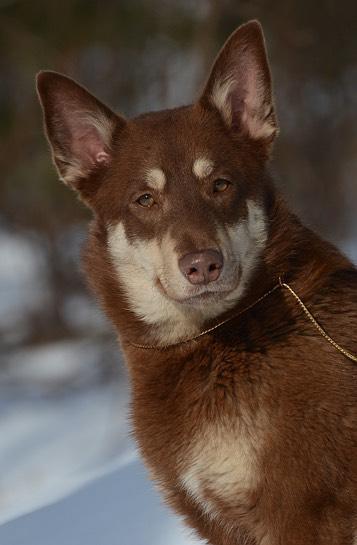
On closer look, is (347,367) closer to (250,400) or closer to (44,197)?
(250,400)

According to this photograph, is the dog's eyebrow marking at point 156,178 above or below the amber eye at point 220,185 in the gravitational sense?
above

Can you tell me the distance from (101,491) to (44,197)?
6.81m

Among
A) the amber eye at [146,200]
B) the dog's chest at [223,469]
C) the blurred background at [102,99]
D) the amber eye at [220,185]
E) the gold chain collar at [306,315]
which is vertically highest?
the blurred background at [102,99]

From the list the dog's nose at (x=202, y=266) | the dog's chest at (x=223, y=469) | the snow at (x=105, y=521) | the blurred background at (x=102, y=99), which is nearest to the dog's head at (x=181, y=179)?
the dog's nose at (x=202, y=266)

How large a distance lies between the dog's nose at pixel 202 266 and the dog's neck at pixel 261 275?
0.77 ft

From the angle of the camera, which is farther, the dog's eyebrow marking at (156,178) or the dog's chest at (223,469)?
the dog's eyebrow marking at (156,178)

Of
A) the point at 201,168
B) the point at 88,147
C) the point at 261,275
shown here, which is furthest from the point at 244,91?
the point at 261,275

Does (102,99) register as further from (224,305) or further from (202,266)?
(202,266)

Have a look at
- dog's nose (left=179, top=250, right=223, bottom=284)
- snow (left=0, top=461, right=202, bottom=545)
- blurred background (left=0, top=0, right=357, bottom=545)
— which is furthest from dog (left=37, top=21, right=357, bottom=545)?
blurred background (left=0, top=0, right=357, bottom=545)

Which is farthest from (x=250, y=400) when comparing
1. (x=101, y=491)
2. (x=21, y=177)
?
(x=21, y=177)

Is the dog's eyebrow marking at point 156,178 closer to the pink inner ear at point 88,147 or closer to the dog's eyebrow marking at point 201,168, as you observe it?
the dog's eyebrow marking at point 201,168

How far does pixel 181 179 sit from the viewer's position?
3.80m

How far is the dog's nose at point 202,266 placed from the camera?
353 centimetres

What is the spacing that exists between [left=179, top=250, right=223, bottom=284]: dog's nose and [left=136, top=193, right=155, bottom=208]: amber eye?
14.9 inches
